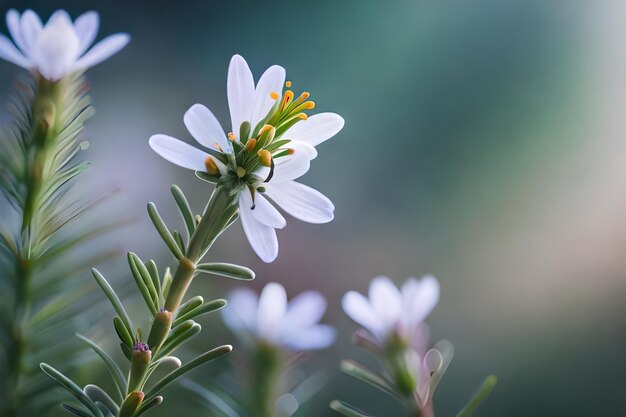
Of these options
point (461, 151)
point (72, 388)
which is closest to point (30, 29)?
point (72, 388)

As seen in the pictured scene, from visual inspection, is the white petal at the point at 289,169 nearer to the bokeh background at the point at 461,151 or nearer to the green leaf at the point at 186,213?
the green leaf at the point at 186,213

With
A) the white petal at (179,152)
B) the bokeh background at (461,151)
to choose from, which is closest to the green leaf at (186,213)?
the white petal at (179,152)

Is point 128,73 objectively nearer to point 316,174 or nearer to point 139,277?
point 316,174

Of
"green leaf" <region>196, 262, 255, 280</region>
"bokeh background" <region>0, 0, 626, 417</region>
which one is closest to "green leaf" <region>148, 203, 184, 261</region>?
"green leaf" <region>196, 262, 255, 280</region>

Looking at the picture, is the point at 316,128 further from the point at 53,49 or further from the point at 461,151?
the point at 461,151

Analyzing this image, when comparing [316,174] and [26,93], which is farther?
[316,174]

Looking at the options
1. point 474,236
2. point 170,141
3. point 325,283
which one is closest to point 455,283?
point 474,236
